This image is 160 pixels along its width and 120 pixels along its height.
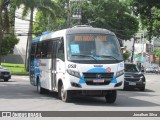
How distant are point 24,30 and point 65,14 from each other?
24.0 metres

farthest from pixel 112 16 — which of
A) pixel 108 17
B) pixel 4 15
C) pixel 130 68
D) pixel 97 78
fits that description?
pixel 97 78

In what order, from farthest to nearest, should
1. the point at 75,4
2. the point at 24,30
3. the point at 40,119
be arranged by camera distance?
the point at 24,30 → the point at 75,4 → the point at 40,119

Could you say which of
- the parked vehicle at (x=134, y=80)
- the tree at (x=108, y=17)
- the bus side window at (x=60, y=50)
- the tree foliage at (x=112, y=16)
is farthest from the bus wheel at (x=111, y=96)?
the tree foliage at (x=112, y=16)

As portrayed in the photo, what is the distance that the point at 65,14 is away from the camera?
6725 cm

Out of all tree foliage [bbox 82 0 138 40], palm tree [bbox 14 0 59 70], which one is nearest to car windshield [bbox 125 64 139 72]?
palm tree [bbox 14 0 59 70]

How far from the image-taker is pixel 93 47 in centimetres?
1745

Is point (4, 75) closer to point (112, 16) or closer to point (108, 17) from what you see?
point (108, 17)

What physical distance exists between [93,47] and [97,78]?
4.35 feet

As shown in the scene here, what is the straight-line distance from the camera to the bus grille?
16.8 meters

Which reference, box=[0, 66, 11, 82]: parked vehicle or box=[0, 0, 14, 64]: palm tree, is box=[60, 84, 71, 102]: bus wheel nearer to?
box=[0, 66, 11, 82]: parked vehicle

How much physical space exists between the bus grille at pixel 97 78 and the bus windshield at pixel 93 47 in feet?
2.01

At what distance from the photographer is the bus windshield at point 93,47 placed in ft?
56.4

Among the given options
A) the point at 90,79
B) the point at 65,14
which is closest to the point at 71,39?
the point at 90,79

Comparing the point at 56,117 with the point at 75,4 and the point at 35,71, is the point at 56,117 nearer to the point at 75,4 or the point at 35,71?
the point at 35,71
